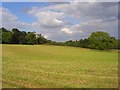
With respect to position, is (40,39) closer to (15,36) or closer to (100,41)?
(15,36)

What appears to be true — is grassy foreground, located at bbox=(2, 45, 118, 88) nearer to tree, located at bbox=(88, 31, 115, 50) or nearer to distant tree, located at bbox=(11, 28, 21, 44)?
distant tree, located at bbox=(11, 28, 21, 44)

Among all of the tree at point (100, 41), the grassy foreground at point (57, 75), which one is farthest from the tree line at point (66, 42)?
the grassy foreground at point (57, 75)

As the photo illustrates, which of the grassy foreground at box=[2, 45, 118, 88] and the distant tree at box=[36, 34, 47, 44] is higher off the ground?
the distant tree at box=[36, 34, 47, 44]

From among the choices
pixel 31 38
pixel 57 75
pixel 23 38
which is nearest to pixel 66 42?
pixel 31 38

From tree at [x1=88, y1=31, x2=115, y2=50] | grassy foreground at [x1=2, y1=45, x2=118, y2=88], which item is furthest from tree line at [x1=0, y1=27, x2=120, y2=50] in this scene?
grassy foreground at [x1=2, y1=45, x2=118, y2=88]

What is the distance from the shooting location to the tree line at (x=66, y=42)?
101625 millimetres

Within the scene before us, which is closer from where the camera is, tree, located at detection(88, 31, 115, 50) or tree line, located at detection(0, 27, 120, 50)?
tree line, located at detection(0, 27, 120, 50)

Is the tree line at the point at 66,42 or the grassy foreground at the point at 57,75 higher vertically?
the tree line at the point at 66,42

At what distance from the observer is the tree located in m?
116

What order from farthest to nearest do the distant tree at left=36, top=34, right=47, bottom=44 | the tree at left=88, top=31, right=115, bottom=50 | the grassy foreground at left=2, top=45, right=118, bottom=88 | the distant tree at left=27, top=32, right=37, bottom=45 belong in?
the tree at left=88, top=31, right=115, bottom=50, the distant tree at left=36, top=34, right=47, bottom=44, the distant tree at left=27, top=32, right=37, bottom=45, the grassy foreground at left=2, top=45, right=118, bottom=88

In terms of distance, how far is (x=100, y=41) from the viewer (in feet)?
393

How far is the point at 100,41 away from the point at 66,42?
16.5 m

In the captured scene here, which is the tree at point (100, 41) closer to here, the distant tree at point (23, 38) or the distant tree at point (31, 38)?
the distant tree at point (31, 38)

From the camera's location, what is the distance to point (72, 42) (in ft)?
387
